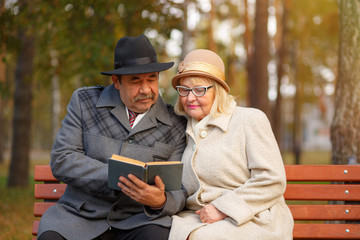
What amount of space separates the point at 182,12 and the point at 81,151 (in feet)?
18.5

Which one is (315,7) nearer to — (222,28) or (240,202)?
(222,28)

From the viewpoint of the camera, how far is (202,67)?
138 inches

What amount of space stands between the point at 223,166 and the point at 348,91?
2.43 meters

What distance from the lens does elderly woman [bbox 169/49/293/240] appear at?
127 inches

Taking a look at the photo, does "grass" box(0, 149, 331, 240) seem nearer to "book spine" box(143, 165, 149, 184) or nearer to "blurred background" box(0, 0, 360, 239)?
"blurred background" box(0, 0, 360, 239)

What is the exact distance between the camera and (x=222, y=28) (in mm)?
25469

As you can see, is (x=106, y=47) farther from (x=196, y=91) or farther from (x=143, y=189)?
(x=143, y=189)

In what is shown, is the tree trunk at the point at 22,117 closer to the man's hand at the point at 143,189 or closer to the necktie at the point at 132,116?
the necktie at the point at 132,116

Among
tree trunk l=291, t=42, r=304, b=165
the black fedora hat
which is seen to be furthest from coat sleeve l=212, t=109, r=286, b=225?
tree trunk l=291, t=42, r=304, b=165

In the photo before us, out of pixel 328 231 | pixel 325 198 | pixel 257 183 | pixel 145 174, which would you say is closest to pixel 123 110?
pixel 145 174

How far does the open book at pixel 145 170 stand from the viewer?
2889mm

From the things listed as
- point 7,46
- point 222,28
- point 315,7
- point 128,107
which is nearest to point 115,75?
point 128,107

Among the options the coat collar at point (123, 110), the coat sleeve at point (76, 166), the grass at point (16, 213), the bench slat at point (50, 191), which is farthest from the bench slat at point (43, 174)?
the grass at point (16, 213)

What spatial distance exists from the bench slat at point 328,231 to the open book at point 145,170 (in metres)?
1.24
